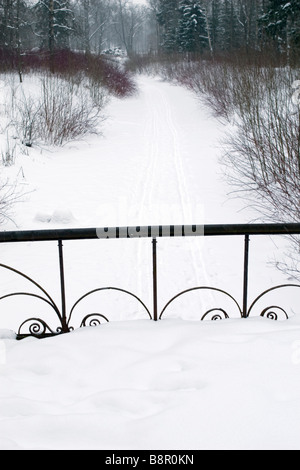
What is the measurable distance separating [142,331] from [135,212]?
17.0 feet

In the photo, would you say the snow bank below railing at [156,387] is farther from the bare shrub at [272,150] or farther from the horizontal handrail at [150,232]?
the bare shrub at [272,150]

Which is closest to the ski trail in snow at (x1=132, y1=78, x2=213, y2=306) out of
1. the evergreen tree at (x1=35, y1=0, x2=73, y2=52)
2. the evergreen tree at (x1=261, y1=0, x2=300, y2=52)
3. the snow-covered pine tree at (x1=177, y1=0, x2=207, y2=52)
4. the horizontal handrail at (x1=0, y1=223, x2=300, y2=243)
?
the horizontal handrail at (x1=0, y1=223, x2=300, y2=243)

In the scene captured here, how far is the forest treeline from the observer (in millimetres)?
17922

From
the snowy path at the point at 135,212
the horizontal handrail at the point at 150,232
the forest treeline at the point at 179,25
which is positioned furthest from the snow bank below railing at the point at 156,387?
the forest treeline at the point at 179,25

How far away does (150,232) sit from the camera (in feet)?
8.13

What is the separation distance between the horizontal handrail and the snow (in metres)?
0.50

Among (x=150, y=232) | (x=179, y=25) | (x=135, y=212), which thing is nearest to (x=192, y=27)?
(x=179, y=25)

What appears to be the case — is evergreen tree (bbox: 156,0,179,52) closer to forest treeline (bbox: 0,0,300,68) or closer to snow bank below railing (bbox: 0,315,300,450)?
forest treeline (bbox: 0,0,300,68)

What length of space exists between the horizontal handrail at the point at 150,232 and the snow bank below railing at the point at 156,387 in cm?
50

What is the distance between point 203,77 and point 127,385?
871 inches

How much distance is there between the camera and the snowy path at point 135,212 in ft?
17.6
